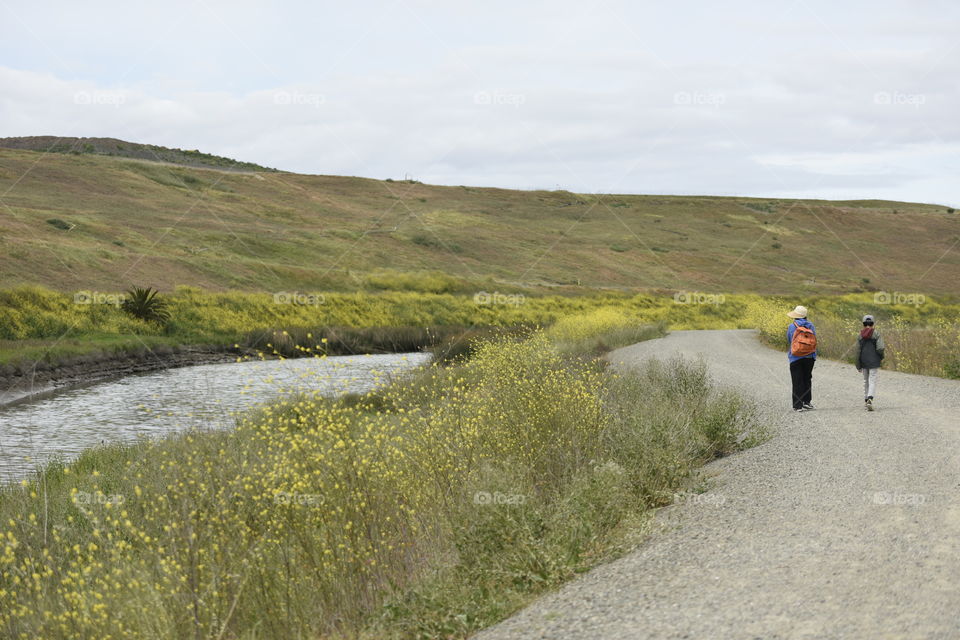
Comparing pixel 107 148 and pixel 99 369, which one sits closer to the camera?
pixel 99 369

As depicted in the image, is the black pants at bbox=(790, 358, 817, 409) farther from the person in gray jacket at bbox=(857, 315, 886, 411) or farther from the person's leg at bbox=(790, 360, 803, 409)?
the person in gray jacket at bbox=(857, 315, 886, 411)

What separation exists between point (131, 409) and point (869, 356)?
46.9 ft

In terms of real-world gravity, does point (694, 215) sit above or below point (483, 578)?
above

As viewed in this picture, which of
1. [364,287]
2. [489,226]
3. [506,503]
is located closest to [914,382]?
[506,503]

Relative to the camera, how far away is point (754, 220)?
9806cm

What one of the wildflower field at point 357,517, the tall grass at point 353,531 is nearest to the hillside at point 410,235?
the wildflower field at point 357,517

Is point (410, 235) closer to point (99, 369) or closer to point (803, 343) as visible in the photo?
point (99, 369)

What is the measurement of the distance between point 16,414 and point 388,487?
527 inches

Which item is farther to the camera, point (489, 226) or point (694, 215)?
point (694, 215)

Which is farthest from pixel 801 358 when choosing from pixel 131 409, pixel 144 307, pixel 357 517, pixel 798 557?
pixel 144 307

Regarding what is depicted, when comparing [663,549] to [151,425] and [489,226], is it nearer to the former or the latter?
[151,425]

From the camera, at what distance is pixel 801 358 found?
12406 mm

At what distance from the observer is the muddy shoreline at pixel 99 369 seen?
20047mm

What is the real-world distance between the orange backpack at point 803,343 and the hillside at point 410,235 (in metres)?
28.3
